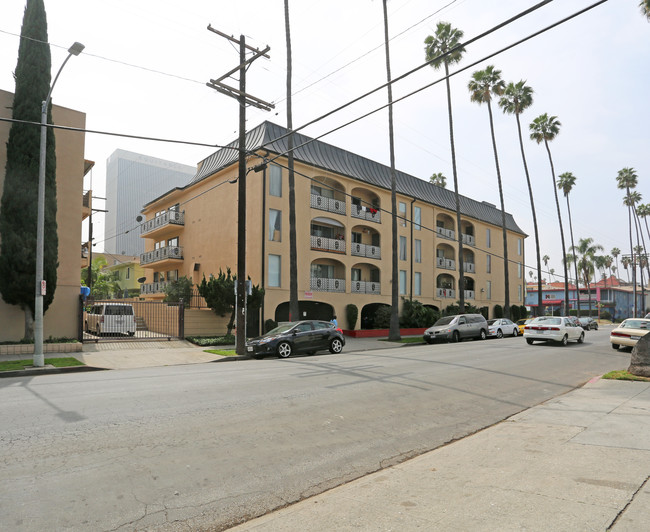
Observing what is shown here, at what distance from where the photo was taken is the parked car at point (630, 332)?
19406 millimetres

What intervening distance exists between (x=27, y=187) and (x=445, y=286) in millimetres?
34698

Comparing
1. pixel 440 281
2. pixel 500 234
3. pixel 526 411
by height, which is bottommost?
pixel 526 411

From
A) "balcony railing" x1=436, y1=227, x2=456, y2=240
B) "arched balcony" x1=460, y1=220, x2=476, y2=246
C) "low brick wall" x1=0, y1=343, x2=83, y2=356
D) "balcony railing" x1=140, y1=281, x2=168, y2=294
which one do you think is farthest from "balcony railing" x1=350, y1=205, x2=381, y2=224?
"low brick wall" x1=0, y1=343, x2=83, y2=356

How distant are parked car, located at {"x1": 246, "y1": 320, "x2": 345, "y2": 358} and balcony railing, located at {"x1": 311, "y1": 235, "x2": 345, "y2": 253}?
34.3 ft

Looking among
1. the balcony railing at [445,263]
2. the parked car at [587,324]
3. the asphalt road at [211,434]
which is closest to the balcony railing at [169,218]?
the balcony railing at [445,263]

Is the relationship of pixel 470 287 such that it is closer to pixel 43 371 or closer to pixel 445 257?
pixel 445 257

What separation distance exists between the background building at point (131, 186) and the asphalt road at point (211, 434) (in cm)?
Result: 11779

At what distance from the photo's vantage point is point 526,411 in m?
8.28

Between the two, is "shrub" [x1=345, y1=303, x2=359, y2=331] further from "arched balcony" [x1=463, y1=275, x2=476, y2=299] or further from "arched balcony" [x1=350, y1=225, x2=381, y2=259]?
"arched balcony" [x1=463, y1=275, x2=476, y2=299]

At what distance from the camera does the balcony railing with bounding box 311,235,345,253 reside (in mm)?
29266

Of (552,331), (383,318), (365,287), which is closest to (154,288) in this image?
(365,287)

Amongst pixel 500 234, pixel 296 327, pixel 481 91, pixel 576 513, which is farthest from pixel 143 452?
pixel 500 234

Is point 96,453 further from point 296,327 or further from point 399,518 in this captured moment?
point 296,327

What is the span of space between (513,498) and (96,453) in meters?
4.33
